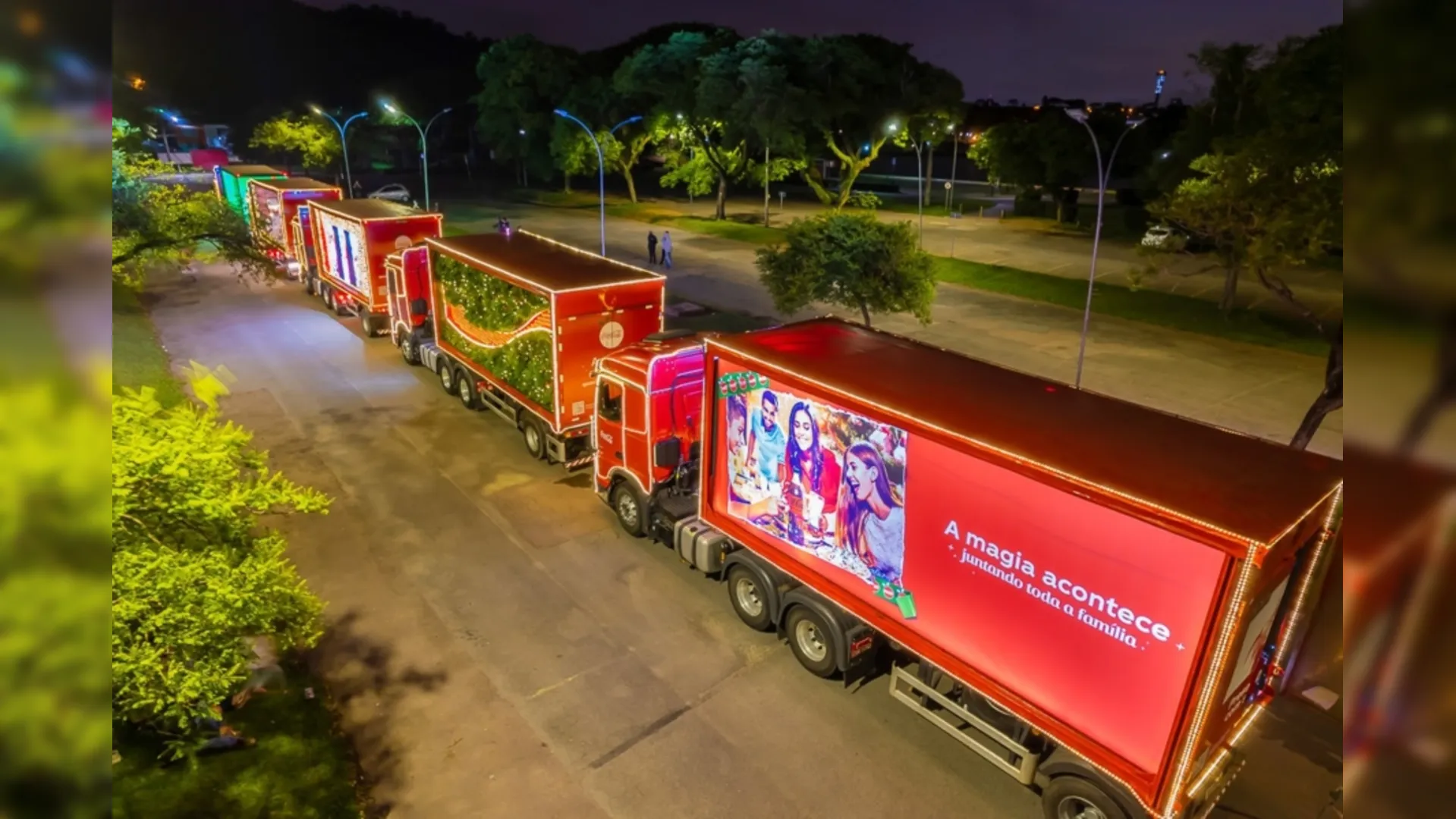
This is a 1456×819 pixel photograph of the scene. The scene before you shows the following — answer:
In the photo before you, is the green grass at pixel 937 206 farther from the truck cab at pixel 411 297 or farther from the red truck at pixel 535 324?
the red truck at pixel 535 324

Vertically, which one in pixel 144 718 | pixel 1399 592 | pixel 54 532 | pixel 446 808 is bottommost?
pixel 446 808

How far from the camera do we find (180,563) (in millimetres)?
5645

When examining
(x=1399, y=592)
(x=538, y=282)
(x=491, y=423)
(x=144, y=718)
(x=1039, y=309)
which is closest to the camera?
(x=1399, y=592)

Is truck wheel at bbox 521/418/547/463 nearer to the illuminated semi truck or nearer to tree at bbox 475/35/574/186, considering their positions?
the illuminated semi truck

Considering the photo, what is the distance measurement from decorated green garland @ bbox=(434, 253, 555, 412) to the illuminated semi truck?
2822mm

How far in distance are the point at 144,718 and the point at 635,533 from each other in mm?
7036

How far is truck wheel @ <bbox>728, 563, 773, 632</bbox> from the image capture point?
10750 millimetres

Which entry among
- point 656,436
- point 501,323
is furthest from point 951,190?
point 656,436

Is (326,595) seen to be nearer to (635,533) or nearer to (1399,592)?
(635,533)

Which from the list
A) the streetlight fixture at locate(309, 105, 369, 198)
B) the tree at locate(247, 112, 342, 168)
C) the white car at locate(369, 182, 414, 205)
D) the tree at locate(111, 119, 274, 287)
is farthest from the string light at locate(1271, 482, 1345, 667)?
the tree at locate(247, 112, 342, 168)

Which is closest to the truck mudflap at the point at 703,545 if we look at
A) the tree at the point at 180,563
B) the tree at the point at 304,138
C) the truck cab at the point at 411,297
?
the tree at the point at 180,563

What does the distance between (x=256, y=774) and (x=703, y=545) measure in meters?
5.50

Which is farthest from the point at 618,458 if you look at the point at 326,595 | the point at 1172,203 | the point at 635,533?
the point at 1172,203

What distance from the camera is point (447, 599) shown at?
11500 mm
